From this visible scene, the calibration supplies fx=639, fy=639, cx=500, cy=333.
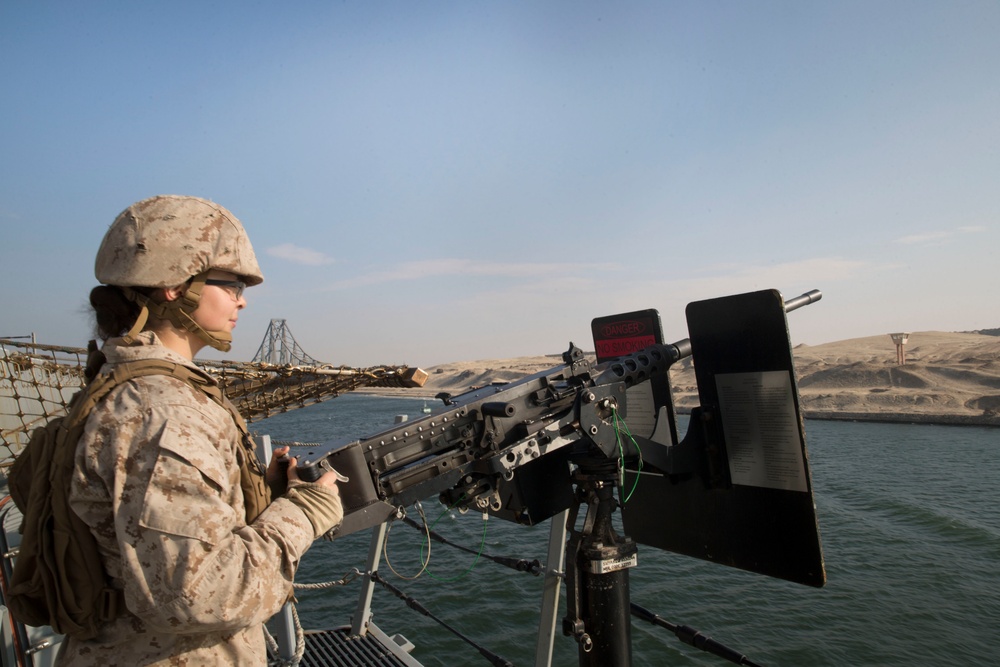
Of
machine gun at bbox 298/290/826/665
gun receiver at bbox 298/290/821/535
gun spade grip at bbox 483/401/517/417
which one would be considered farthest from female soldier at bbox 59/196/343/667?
gun spade grip at bbox 483/401/517/417

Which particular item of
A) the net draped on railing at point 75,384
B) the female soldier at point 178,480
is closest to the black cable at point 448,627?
the female soldier at point 178,480

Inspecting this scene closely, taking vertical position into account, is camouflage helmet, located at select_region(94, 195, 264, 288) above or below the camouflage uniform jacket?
above

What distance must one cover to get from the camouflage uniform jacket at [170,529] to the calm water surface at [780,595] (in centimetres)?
571

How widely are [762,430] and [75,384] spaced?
64.2 feet

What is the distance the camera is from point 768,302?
3510mm

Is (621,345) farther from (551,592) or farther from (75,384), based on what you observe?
(75,384)

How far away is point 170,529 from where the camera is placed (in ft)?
5.73

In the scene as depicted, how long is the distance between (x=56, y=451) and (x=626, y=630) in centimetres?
283

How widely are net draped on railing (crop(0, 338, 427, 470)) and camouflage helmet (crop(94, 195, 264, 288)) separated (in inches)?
422

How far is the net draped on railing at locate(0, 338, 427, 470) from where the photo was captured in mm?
13917

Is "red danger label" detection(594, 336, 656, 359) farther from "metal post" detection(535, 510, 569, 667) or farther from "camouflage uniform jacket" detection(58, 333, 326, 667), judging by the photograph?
"camouflage uniform jacket" detection(58, 333, 326, 667)

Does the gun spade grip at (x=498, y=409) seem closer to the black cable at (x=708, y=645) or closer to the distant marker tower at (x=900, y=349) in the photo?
the black cable at (x=708, y=645)

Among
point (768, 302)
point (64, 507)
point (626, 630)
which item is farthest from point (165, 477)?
point (768, 302)

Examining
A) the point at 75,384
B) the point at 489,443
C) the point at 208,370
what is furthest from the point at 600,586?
the point at 75,384
